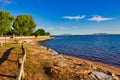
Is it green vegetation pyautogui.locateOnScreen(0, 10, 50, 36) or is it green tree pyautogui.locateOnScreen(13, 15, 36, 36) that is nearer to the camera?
green vegetation pyautogui.locateOnScreen(0, 10, 50, 36)

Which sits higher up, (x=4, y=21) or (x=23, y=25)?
(x=4, y=21)

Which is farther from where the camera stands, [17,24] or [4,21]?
[17,24]

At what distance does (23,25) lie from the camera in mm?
115562

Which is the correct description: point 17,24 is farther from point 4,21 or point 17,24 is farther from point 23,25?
point 4,21

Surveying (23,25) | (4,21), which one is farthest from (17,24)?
(4,21)

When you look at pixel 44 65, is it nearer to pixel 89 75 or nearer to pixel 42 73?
pixel 42 73

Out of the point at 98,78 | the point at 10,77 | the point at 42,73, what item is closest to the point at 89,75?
the point at 98,78

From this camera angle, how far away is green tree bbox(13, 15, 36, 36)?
112688mm

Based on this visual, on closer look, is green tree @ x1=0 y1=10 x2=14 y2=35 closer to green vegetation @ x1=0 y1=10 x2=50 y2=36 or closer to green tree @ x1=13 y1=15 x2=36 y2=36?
green vegetation @ x1=0 y1=10 x2=50 y2=36

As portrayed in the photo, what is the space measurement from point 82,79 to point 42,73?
3722mm

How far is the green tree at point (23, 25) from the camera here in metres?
113

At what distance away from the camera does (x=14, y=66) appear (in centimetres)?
1828

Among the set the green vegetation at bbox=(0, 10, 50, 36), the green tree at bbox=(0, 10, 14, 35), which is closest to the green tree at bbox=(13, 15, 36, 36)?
the green vegetation at bbox=(0, 10, 50, 36)

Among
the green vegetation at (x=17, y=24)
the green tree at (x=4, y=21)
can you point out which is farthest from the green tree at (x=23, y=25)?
the green tree at (x=4, y=21)
